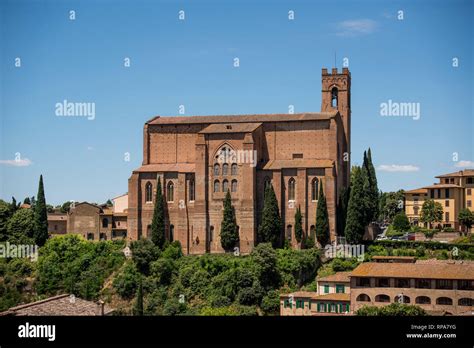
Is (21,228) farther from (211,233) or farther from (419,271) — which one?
(419,271)

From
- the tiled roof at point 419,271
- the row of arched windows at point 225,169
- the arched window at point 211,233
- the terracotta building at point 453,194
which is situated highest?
the row of arched windows at point 225,169

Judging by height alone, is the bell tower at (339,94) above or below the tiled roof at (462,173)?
above

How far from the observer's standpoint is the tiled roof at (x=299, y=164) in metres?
50.1

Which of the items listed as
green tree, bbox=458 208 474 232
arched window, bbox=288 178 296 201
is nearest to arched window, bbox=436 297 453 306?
arched window, bbox=288 178 296 201

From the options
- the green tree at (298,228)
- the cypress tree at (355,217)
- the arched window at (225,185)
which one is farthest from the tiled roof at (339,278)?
the arched window at (225,185)

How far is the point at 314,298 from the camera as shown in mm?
39062

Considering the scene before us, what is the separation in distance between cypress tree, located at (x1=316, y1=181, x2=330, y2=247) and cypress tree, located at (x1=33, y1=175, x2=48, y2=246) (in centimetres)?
1900

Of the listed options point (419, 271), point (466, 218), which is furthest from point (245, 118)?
point (419, 271)

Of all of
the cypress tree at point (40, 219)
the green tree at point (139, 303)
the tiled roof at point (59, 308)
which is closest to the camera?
the tiled roof at point (59, 308)

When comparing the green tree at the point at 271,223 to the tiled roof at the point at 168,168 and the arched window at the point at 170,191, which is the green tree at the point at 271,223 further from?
the arched window at the point at 170,191

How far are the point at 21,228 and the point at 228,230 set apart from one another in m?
16.6

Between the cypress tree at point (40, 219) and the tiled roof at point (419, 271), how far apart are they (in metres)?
24.6
